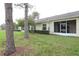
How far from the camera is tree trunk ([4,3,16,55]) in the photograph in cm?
465

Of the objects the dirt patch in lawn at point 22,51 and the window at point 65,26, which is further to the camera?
the window at point 65,26

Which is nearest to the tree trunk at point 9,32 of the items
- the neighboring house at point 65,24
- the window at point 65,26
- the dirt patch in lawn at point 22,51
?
the dirt patch in lawn at point 22,51

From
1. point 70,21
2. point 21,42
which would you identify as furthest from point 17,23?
point 70,21

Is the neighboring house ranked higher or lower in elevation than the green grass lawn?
higher

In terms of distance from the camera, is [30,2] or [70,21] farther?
[70,21]

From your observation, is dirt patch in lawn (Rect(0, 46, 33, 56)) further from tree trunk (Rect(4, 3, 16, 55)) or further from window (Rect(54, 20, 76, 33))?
window (Rect(54, 20, 76, 33))

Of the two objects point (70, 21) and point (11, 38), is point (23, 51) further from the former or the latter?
point (70, 21)

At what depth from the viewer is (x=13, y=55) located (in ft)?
15.3

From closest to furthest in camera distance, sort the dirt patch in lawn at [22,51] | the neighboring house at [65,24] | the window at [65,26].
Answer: the dirt patch in lawn at [22,51], the neighboring house at [65,24], the window at [65,26]

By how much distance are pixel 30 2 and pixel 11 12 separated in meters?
0.52

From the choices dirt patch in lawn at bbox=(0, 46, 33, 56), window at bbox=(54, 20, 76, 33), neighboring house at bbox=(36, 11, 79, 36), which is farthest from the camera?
window at bbox=(54, 20, 76, 33)

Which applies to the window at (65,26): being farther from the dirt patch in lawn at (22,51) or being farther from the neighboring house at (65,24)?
the dirt patch in lawn at (22,51)

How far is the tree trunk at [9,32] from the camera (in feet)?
15.3

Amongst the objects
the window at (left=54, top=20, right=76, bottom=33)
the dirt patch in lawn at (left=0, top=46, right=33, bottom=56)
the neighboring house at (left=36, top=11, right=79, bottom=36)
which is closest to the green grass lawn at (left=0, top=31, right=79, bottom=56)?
the dirt patch in lawn at (left=0, top=46, right=33, bottom=56)
